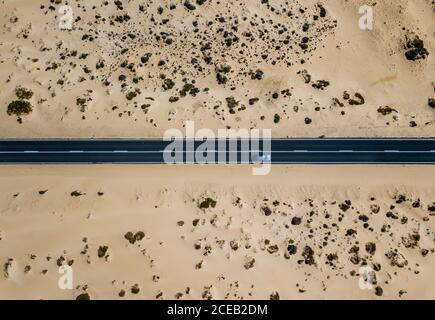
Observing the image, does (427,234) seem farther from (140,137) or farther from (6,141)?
(6,141)

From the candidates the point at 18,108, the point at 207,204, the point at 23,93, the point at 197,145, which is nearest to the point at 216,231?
the point at 207,204

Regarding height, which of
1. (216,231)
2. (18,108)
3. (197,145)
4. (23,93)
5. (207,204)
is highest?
(23,93)

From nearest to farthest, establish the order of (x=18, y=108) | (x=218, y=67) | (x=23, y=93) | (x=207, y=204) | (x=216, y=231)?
(x=216, y=231), (x=207, y=204), (x=18, y=108), (x=23, y=93), (x=218, y=67)

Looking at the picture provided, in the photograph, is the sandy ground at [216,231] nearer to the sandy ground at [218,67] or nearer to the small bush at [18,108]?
the sandy ground at [218,67]

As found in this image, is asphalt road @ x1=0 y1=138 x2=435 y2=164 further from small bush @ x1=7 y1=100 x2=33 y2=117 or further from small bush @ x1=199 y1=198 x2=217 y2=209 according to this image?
small bush @ x1=199 y1=198 x2=217 y2=209

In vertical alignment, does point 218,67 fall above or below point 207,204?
above

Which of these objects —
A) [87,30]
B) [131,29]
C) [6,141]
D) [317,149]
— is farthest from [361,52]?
[6,141]

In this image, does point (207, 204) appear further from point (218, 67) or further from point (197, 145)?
point (218, 67)
